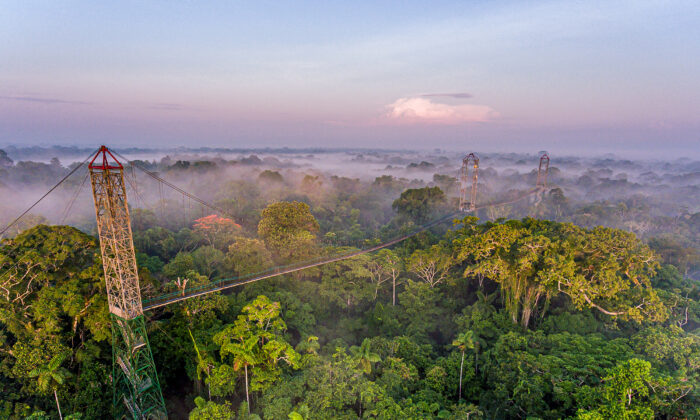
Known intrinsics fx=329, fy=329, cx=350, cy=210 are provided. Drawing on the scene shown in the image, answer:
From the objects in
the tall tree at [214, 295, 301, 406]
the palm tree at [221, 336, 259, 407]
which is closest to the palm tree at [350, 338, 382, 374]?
the tall tree at [214, 295, 301, 406]

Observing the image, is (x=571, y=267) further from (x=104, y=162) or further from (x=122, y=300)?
(x=104, y=162)

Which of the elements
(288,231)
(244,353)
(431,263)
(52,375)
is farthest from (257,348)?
(431,263)

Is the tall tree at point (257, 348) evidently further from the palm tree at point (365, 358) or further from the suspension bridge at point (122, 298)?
the suspension bridge at point (122, 298)

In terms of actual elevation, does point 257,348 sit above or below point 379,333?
above

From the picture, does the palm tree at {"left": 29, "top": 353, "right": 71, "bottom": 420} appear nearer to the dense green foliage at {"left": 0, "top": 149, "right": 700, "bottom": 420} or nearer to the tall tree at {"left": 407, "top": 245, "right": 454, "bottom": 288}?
the dense green foliage at {"left": 0, "top": 149, "right": 700, "bottom": 420}

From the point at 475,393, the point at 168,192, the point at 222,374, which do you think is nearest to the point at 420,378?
the point at 475,393
